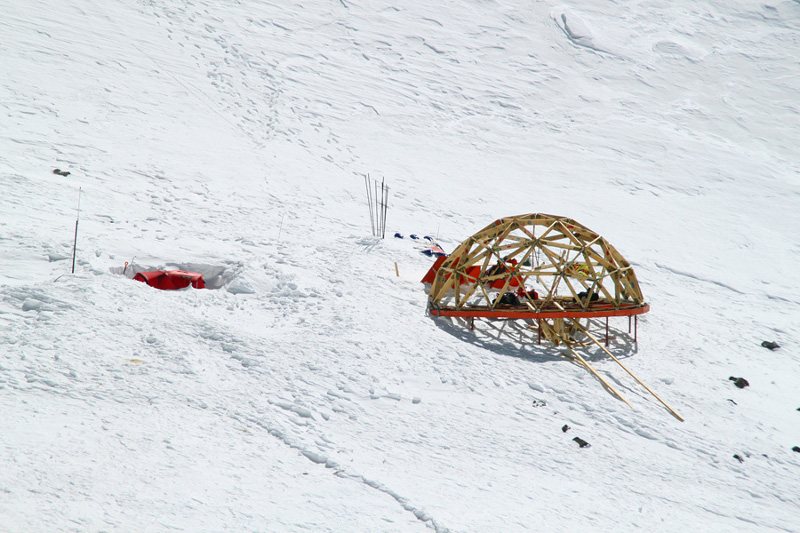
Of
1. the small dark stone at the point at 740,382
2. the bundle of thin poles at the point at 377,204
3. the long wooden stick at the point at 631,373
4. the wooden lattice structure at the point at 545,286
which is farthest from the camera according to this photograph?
the bundle of thin poles at the point at 377,204

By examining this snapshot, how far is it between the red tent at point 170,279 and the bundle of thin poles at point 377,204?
4.93 meters

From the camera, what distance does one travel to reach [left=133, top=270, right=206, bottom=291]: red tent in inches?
403

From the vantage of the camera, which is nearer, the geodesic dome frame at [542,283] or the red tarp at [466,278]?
the geodesic dome frame at [542,283]

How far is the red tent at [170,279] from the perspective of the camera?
10234 millimetres

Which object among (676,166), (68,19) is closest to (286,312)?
(68,19)

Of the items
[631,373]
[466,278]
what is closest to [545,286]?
[466,278]

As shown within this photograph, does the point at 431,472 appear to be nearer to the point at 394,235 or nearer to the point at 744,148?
the point at 394,235

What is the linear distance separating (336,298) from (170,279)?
2.69m

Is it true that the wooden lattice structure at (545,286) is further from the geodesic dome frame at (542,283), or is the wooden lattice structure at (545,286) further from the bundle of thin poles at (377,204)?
the bundle of thin poles at (377,204)

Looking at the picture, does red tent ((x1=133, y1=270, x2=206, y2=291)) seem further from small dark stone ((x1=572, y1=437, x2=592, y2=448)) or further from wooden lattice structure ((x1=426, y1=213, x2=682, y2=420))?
small dark stone ((x1=572, y1=437, x2=592, y2=448))

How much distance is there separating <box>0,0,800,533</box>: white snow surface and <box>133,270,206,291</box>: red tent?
1.17 feet

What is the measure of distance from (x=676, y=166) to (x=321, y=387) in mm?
21520

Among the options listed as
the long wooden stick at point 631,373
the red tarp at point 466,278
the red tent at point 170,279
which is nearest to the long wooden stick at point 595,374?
the long wooden stick at point 631,373

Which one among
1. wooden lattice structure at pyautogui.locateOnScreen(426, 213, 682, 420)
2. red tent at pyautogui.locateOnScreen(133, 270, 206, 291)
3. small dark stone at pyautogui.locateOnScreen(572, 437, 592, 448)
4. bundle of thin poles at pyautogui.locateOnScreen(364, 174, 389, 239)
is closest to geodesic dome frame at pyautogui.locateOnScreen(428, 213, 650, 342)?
wooden lattice structure at pyautogui.locateOnScreen(426, 213, 682, 420)
